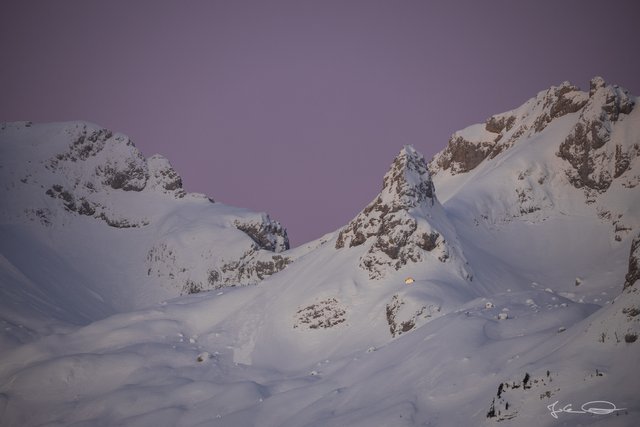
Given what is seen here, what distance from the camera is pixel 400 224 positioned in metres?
66.7

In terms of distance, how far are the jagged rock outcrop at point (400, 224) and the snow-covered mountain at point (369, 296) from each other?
0.26 m

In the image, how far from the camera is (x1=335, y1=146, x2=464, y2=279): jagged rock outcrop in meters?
65.1

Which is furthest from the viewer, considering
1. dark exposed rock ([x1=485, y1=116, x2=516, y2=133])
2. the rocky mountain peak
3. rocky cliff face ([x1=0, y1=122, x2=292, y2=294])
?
rocky cliff face ([x1=0, y1=122, x2=292, y2=294])

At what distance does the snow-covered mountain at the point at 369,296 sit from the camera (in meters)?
24.2

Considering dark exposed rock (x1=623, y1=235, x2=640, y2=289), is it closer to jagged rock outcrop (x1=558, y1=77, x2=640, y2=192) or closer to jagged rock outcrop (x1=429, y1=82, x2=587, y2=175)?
jagged rock outcrop (x1=558, y1=77, x2=640, y2=192)

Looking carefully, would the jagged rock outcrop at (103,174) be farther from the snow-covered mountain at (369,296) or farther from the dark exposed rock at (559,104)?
the dark exposed rock at (559,104)

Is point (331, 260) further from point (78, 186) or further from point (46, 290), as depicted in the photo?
point (78, 186)

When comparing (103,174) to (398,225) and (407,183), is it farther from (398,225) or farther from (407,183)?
(398,225)

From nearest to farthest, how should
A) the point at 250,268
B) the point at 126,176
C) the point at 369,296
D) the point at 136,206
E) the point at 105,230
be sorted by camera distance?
the point at 369,296 → the point at 250,268 → the point at 105,230 → the point at 136,206 → the point at 126,176

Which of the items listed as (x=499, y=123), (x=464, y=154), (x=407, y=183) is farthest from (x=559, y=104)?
(x=407, y=183)

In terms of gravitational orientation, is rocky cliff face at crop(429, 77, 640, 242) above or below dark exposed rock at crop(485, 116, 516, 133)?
below

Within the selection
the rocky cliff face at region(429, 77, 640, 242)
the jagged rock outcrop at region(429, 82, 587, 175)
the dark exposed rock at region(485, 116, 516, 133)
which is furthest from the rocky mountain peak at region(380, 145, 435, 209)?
the dark exposed rock at region(485, 116, 516, 133)

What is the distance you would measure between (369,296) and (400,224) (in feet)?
32.1

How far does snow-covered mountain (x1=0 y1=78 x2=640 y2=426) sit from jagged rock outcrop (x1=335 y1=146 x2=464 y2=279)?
255mm
